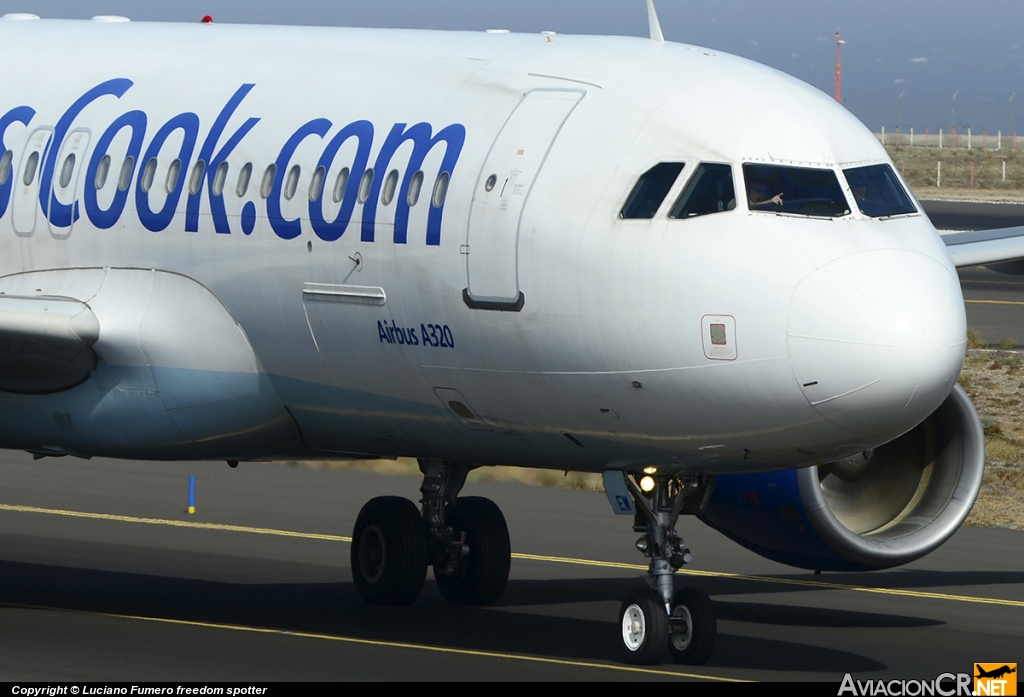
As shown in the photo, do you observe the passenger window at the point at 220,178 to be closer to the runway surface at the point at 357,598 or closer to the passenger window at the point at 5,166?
the passenger window at the point at 5,166

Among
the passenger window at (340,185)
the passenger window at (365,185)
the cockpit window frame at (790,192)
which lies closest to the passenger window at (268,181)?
the passenger window at (340,185)

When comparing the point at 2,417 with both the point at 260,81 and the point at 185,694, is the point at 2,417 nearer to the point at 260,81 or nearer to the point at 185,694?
the point at 260,81

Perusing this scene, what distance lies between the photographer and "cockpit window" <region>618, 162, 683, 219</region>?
1502 cm

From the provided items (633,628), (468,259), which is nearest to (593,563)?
(633,628)

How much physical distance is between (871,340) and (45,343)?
7.51 meters

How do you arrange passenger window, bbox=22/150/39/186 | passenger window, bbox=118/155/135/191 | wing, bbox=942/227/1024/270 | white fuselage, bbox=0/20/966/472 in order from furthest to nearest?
wing, bbox=942/227/1024/270 → passenger window, bbox=22/150/39/186 → passenger window, bbox=118/155/135/191 → white fuselage, bbox=0/20/966/472

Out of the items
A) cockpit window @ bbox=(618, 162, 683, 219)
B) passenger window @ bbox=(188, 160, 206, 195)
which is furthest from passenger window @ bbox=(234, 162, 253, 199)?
cockpit window @ bbox=(618, 162, 683, 219)

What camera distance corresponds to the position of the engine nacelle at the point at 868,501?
59.6ft

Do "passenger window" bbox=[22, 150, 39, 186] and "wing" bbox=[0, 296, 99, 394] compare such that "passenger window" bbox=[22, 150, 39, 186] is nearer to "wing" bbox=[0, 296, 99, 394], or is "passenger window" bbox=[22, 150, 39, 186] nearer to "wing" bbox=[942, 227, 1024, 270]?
"wing" bbox=[0, 296, 99, 394]

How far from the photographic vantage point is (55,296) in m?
18.5

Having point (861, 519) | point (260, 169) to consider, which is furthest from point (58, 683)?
point (861, 519)

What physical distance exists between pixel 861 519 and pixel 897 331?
565 cm

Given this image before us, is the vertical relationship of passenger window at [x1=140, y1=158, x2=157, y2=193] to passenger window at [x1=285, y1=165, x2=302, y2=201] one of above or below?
above

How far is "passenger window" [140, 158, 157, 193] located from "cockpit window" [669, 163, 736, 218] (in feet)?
18.4
